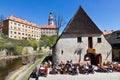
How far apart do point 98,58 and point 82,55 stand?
2.70 metres

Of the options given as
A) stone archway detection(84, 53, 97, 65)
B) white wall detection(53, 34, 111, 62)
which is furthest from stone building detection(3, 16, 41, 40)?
stone archway detection(84, 53, 97, 65)

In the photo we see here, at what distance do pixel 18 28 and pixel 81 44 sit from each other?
86.5m

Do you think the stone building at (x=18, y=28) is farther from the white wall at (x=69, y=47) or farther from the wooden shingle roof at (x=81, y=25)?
the white wall at (x=69, y=47)

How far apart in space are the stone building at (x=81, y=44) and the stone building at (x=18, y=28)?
7752 cm

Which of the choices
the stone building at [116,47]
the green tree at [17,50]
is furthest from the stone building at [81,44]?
the green tree at [17,50]

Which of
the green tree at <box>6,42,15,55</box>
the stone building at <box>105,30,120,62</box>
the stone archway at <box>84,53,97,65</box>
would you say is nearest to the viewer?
the stone archway at <box>84,53,97,65</box>

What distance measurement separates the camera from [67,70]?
2584cm

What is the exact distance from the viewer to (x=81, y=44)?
3278 centimetres

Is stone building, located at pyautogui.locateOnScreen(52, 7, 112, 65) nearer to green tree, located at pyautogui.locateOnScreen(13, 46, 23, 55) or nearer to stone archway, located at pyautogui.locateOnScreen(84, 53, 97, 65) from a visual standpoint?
stone archway, located at pyautogui.locateOnScreen(84, 53, 97, 65)

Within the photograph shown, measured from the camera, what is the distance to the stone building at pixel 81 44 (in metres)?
32.5

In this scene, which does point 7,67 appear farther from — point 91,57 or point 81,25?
point 81,25

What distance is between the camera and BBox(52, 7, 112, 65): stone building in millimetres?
32469

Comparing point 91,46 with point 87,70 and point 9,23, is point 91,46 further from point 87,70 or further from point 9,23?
point 9,23

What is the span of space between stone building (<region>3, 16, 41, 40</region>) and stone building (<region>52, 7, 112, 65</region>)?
7752cm
